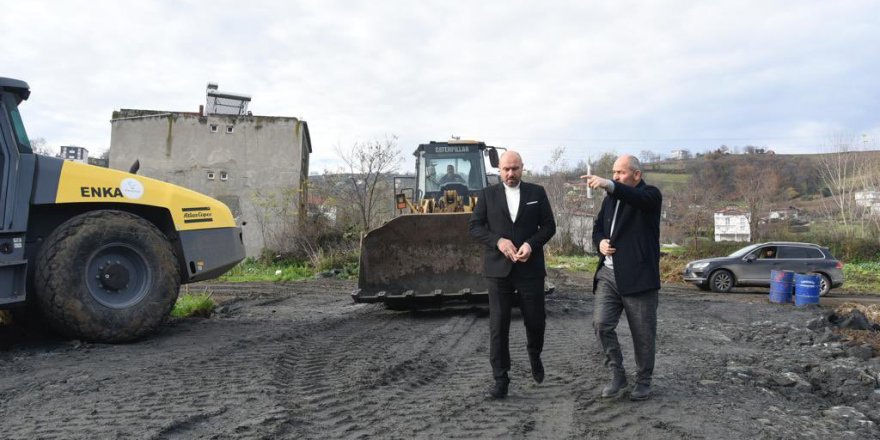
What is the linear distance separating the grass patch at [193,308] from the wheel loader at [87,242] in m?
1.72

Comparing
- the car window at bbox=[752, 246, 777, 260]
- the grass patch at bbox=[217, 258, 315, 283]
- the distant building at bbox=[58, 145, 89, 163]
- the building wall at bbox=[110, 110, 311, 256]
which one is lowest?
the grass patch at bbox=[217, 258, 315, 283]

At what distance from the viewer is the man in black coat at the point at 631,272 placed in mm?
4520

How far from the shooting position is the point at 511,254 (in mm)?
4531

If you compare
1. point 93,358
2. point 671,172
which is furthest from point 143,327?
point 671,172

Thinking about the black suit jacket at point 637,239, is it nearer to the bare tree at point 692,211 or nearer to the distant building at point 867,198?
the bare tree at point 692,211

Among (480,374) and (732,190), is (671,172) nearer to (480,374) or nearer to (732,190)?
(732,190)

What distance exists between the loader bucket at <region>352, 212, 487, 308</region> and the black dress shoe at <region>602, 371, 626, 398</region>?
467 centimetres

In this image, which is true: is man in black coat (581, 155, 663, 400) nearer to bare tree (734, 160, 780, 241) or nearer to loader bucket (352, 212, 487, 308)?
loader bucket (352, 212, 487, 308)

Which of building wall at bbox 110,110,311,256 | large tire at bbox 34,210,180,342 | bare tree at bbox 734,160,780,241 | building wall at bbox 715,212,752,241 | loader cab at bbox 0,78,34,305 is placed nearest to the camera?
loader cab at bbox 0,78,34,305

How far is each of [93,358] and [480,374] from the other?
3.44 meters

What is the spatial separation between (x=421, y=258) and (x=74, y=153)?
461 centimetres

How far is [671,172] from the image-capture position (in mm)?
53375

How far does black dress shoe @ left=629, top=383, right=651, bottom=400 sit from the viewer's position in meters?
4.55

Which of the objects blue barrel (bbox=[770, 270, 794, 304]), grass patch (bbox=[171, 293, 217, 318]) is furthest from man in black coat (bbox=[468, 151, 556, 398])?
blue barrel (bbox=[770, 270, 794, 304])
